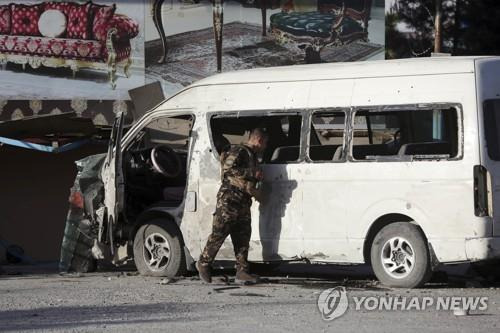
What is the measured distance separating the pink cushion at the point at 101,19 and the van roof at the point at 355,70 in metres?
7.02

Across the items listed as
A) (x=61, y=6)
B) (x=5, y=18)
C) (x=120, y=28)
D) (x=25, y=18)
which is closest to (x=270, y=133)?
(x=120, y=28)

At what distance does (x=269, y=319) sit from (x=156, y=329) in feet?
3.27

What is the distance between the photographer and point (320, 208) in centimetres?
980

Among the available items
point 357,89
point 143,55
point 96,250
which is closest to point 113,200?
point 96,250

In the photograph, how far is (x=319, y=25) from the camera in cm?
1789

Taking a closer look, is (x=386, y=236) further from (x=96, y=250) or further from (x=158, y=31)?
(x=158, y=31)

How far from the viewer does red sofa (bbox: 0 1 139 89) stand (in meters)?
17.1

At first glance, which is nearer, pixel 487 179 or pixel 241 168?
pixel 487 179

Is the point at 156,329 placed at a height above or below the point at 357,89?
below

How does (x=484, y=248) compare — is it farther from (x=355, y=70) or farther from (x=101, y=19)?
(x=101, y=19)

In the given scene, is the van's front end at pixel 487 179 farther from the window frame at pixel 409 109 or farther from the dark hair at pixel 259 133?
the dark hair at pixel 259 133

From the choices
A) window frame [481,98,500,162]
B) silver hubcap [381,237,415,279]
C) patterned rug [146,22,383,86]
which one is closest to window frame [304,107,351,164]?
silver hubcap [381,237,415,279]

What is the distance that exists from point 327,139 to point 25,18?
8.71 metres

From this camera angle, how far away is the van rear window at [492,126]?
8.98 m
